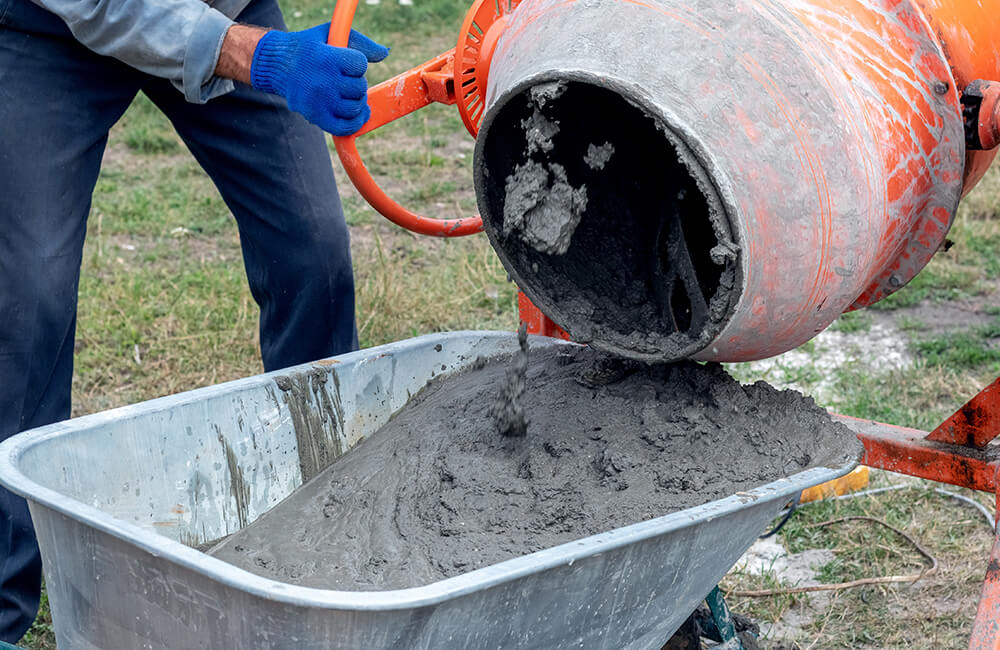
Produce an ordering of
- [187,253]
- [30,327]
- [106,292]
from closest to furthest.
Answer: [30,327], [106,292], [187,253]

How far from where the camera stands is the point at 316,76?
2.08 m

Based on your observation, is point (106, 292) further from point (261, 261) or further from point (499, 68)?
point (499, 68)

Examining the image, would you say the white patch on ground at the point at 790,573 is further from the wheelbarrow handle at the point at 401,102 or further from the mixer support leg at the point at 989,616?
the wheelbarrow handle at the point at 401,102

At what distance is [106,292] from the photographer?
4191 mm

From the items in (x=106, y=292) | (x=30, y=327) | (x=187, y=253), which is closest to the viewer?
(x=30, y=327)

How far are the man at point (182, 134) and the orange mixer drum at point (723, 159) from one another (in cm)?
44

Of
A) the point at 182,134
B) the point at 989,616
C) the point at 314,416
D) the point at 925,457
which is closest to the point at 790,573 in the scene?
the point at 925,457

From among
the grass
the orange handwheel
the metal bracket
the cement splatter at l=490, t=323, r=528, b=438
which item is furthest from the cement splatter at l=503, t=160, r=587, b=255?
the grass

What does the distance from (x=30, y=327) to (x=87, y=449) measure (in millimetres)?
559

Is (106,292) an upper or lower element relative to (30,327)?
lower

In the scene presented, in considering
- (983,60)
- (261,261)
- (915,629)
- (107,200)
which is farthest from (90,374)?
(983,60)

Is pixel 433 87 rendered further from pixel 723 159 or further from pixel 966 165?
pixel 966 165

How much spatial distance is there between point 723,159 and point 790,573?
59.2 inches

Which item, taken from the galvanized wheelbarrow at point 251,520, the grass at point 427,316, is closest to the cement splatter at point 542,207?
the galvanized wheelbarrow at point 251,520
